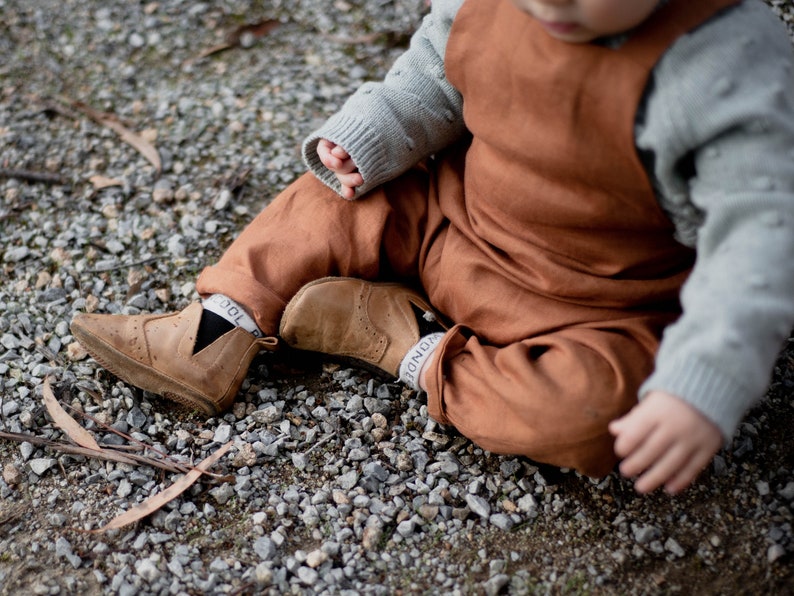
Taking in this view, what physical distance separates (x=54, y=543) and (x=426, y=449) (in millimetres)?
809

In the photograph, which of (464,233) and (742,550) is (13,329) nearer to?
(464,233)

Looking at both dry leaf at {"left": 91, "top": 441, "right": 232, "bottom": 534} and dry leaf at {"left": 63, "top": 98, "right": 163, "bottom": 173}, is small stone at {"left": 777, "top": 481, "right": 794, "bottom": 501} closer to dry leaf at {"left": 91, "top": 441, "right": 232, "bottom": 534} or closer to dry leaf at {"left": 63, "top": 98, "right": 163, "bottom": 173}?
dry leaf at {"left": 91, "top": 441, "right": 232, "bottom": 534}

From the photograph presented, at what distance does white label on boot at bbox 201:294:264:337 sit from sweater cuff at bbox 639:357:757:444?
3.25ft

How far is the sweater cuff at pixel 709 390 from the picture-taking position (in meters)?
1.35

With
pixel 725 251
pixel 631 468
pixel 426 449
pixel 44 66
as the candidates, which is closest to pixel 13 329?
pixel 426 449

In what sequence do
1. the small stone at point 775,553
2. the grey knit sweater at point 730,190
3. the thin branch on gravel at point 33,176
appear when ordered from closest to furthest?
the grey knit sweater at point 730,190 < the small stone at point 775,553 < the thin branch on gravel at point 33,176

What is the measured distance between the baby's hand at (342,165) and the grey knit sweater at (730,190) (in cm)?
72

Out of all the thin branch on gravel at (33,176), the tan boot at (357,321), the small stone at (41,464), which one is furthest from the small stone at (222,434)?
the thin branch on gravel at (33,176)

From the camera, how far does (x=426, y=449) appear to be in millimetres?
1925

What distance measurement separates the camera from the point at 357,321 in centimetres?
199

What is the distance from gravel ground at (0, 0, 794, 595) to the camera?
5.49 ft

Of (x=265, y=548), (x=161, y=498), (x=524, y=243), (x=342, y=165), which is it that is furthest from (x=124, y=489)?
(x=524, y=243)

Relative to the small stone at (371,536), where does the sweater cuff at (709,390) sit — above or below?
above

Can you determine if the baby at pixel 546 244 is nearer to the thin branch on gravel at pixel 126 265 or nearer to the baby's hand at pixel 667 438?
the baby's hand at pixel 667 438
